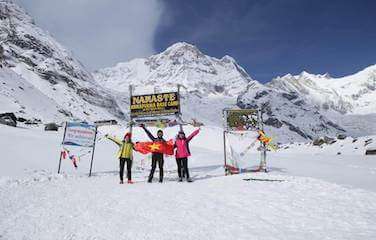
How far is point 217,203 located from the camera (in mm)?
9789

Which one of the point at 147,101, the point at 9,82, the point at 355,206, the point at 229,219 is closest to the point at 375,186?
the point at 355,206

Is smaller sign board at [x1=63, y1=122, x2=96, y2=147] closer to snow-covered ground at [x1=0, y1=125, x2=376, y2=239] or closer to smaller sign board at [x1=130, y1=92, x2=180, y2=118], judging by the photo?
smaller sign board at [x1=130, y1=92, x2=180, y2=118]

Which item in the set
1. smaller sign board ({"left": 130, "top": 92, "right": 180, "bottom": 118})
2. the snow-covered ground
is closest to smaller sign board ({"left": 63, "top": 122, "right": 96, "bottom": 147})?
smaller sign board ({"left": 130, "top": 92, "right": 180, "bottom": 118})

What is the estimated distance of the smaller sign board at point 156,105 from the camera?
20.5 metres

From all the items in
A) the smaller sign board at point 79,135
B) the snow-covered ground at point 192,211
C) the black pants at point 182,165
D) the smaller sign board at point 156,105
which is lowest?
the snow-covered ground at point 192,211

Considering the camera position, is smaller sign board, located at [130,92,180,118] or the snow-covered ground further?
smaller sign board, located at [130,92,180,118]

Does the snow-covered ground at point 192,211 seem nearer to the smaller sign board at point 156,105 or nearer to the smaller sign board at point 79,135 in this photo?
the smaller sign board at point 79,135

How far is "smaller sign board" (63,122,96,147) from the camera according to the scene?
61.1ft

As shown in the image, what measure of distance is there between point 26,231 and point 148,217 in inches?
96.6

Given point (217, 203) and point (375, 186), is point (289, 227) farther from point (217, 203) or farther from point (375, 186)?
point (375, 186)

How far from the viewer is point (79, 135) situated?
1873 cm

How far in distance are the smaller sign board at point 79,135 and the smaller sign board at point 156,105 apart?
3.19 meters

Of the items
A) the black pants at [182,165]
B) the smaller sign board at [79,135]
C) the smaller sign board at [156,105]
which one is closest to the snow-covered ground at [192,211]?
the black pants at [182,165]

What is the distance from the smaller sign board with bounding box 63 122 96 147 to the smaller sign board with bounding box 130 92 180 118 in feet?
10.5
